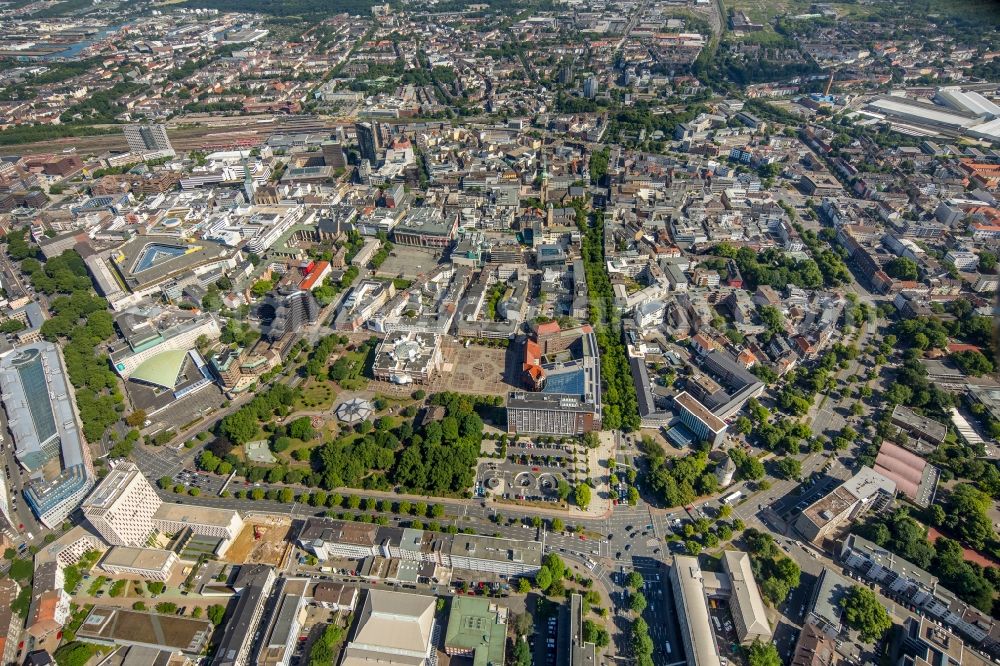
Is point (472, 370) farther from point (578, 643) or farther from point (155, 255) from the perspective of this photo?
point (155, 255)

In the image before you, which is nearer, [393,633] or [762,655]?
[762,655]

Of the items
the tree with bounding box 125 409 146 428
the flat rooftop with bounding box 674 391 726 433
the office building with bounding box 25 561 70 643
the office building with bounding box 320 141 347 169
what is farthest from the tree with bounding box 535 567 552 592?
the office building with bounding box 320 141 347 169

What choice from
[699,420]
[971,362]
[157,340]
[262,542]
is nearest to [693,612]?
[699,420]

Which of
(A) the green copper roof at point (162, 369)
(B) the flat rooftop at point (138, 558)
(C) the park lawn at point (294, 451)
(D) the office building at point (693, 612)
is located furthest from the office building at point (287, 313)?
(D) the office building at point (693, 612)

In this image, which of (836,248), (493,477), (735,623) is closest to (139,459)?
(493,477)

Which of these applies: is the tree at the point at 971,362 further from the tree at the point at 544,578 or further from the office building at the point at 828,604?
the tree at the point at 544,578

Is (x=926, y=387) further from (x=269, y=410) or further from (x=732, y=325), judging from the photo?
(x=269, y=410)

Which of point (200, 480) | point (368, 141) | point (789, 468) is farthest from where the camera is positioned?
point (368, 141)
